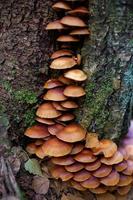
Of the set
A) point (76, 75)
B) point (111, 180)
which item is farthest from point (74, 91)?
point (111, 180)

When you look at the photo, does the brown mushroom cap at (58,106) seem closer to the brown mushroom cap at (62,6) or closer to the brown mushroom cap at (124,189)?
the brown mushroom cap at (62,6)

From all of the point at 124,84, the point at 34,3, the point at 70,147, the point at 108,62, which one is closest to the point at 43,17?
the point at 34,3

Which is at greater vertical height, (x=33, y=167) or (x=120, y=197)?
(x=33, y=167)

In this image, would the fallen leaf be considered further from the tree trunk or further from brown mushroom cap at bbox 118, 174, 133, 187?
brown mushroom cap at bbox 118, 174, 133, 187

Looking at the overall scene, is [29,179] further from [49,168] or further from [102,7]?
[102,7]

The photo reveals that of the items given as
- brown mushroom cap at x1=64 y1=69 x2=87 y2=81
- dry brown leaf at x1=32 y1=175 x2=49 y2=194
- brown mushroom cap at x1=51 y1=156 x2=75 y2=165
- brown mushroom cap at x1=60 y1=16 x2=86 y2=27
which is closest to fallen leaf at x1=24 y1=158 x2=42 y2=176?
dry brown leaf at x1=32 y1=175 x2=49 y2=194

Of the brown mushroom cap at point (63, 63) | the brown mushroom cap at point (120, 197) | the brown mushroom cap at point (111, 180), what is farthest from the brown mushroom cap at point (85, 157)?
the brown mushroom cap at point (63, 63)

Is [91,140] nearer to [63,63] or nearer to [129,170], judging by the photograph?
[129,170]
